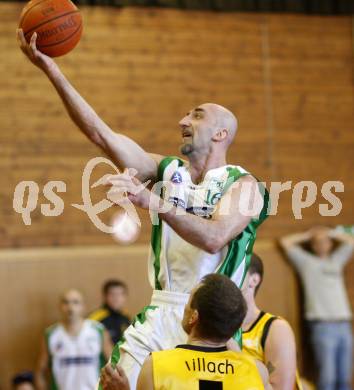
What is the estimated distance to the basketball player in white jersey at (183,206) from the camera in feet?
13.9

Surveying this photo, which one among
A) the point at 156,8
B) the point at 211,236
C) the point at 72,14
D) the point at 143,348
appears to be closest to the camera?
the point at 211,236

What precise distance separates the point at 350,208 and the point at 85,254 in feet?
12.2

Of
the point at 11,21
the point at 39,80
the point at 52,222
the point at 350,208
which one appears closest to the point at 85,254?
the point at 52,222

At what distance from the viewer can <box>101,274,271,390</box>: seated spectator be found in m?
3.47

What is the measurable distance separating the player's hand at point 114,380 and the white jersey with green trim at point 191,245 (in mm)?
869

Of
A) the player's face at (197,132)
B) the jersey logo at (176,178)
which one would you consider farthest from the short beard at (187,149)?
the jersey logo at (176,178)

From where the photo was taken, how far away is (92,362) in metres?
8.99

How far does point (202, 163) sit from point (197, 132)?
0.17m

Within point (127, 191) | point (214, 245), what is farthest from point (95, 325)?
point (127, 191)

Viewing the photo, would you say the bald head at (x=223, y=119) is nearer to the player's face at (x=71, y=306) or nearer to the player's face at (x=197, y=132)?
the player's face at (x=197, y=132)

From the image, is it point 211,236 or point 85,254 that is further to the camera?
point 85,254

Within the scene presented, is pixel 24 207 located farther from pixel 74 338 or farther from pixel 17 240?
pixel 74 338

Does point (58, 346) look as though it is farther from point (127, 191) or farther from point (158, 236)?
point (127, 191)

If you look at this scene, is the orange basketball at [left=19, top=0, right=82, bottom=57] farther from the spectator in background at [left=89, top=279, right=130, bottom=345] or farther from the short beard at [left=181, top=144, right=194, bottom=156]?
the spectator in background at [left=89, top=279, right=130, bottom=345]
